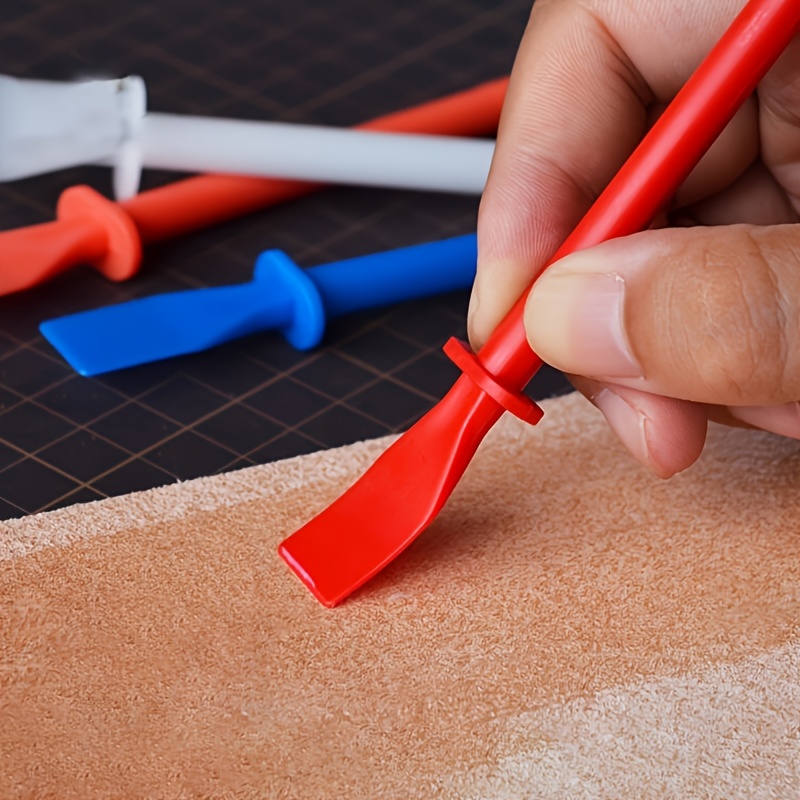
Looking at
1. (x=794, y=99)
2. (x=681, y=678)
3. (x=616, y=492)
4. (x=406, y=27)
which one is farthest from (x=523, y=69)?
(x=406, y=27)

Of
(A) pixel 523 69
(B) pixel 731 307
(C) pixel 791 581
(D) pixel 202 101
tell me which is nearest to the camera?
(B) pixel 731 307

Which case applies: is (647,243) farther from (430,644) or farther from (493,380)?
(430,644)

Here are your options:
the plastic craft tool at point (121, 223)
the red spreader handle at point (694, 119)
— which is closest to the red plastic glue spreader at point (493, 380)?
the red spreader handle at point (694, 119)

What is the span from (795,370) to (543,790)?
0.21m

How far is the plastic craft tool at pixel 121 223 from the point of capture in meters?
0.85

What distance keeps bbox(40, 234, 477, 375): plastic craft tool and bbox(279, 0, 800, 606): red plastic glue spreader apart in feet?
0.65

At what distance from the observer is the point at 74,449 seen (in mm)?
730

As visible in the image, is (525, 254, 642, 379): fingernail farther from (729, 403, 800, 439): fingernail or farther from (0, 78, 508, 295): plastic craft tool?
(0, 78, 508, 295): plastic craft tool

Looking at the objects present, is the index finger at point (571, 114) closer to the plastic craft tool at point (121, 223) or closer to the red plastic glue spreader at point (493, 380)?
the red plastic glue spreader at point (493, 380)

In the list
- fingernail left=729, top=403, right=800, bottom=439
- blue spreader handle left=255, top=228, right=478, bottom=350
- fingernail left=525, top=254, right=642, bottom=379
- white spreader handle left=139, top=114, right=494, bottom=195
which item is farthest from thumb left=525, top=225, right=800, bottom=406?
white spreader handle left=139, top=114, right=494, bottom=195

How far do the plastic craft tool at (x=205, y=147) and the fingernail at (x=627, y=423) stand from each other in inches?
12.9

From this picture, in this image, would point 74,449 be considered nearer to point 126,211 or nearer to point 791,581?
point 126,211

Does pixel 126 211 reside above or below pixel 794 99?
below

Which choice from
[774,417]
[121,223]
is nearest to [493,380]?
[774,417]
